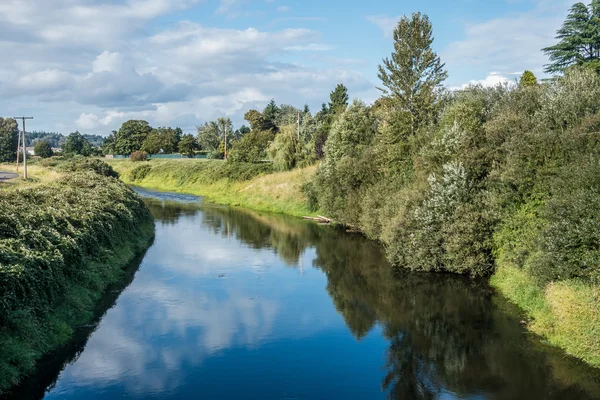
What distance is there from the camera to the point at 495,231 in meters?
28.0

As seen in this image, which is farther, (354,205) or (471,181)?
(354,205)

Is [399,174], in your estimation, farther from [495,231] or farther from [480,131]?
[495,231]

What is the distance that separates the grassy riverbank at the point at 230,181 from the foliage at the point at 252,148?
3.10 m

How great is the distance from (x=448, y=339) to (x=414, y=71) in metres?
30.3

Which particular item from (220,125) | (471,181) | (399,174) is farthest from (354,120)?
(220,125)

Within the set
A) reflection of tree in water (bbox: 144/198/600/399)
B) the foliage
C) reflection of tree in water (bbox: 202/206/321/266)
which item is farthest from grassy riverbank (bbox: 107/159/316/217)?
reflection of tree in water (bbox: 144/198/600/399)

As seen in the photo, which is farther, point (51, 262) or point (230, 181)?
point (230, 181)

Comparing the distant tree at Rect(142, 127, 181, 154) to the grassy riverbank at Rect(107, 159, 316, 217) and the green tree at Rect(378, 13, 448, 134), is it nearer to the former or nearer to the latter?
the grassy riverbank at Rect(107, 159, 316, 217)

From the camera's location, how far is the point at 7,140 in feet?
424

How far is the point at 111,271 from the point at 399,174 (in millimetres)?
22887

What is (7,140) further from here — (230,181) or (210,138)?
(230,181)

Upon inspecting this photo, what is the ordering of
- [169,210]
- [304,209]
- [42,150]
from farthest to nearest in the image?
[42,150] → [169,210] → [304,209]

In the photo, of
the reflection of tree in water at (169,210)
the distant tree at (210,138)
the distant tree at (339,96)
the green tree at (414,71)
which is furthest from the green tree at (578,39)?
the distant tree at (210,138)

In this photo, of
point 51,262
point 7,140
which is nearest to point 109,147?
point 7,140
